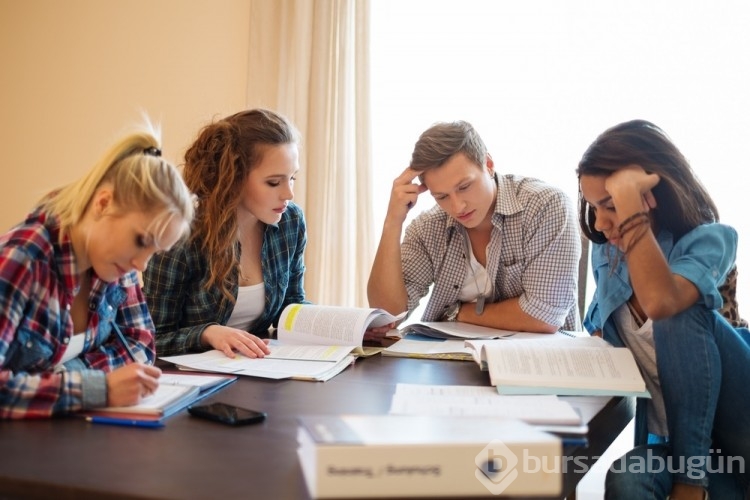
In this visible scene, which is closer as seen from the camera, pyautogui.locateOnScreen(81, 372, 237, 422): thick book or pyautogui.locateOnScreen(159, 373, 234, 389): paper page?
pyautogui.locateOnScreen(81, 372, 237, 422): thick book

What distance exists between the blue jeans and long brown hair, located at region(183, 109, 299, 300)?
980 mm

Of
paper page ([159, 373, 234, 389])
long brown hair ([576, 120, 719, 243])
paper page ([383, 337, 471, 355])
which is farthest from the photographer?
paper page ([383, 337, 471, 355])

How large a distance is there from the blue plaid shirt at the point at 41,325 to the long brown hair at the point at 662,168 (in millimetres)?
1009

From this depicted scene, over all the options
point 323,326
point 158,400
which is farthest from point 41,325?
point 323,326

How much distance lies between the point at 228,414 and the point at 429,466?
43 cm

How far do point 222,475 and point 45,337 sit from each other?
0.45 meters

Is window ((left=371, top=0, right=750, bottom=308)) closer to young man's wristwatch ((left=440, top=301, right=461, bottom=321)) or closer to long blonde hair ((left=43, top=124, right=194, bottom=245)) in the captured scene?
young man's wristwatch ((left=440, top=301, right=461, bottom=321))

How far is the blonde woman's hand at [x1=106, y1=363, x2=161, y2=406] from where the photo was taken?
3.69 feet

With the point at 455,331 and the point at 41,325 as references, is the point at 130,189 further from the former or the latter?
the point at 455,331

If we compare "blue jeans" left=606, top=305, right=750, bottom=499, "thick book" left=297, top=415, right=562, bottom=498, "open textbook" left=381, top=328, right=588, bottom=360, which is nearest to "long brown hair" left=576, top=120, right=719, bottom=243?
"blue jeans" left=606, top=305, right=750, bottom=499

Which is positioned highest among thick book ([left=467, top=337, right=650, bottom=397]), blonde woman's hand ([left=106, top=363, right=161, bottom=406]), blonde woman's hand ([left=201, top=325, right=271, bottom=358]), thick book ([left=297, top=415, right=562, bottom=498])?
thick book ([left=297, top=415, right=562, bottom=498])

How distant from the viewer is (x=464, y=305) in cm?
206

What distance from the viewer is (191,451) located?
97 cm

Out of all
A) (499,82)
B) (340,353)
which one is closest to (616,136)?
(340,353)
